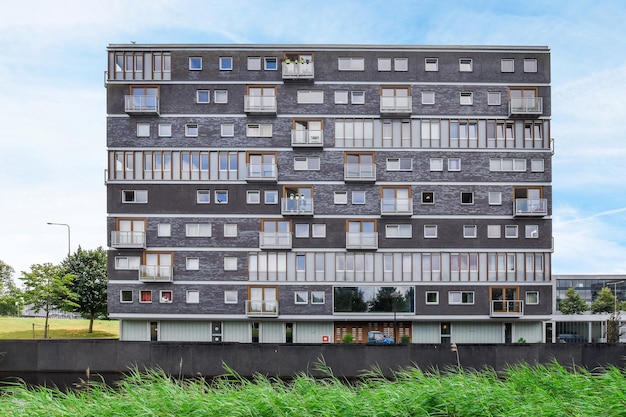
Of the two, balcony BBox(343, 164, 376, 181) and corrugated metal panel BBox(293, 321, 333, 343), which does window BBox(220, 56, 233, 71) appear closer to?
balcony BBox(343, 164, 376, 181)

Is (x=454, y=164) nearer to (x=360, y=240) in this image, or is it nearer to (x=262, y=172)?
(x=360, y=240)

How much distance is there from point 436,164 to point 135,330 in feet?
84.6

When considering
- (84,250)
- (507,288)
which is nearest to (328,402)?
(507,288)

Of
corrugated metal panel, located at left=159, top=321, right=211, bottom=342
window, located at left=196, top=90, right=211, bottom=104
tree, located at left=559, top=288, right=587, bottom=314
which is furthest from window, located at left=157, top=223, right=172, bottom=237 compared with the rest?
tree, located at left=559, top=288, right=587, bottom=314

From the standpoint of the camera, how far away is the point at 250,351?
99.0 ft

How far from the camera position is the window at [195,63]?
126 feet

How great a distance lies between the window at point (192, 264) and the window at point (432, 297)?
17.0 m

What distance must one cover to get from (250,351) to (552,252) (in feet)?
77.6

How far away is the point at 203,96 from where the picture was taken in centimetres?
3847

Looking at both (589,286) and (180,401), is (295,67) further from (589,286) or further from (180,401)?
(589,286)

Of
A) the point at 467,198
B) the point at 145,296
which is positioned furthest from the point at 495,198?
the point at 145,296

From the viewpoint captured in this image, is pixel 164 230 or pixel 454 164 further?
pixel 454 164

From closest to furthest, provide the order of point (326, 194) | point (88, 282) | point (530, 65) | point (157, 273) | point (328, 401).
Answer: point (328, 401)
point (157, 273)
point (326, 194)
point (530, 65)
point (88, 282)

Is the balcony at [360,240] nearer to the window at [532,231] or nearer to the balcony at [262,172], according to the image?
the balcony at [262,172]
